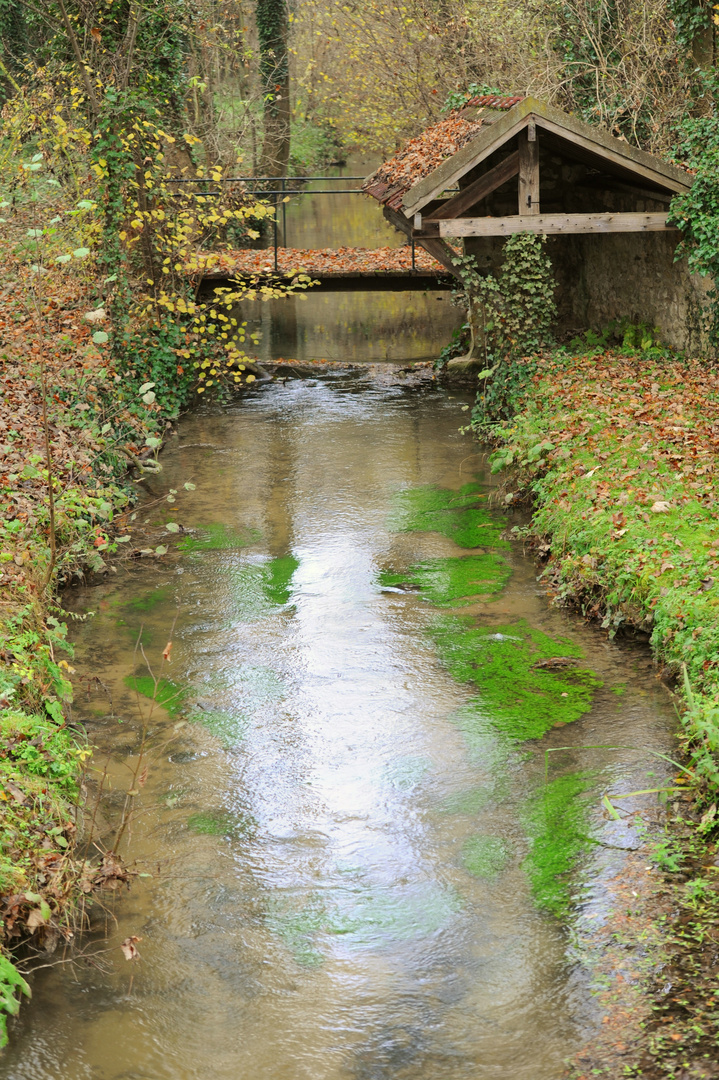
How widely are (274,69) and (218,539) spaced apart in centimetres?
1578

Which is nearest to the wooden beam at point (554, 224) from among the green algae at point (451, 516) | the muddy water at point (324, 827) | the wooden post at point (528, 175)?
the wooden post at point (528, 175)

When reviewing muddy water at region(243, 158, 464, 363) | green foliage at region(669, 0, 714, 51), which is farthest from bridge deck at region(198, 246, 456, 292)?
green foliage at region(669, 0, 714, 51)

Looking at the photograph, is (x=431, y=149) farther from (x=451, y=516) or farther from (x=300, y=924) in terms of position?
(x=300, y=924)

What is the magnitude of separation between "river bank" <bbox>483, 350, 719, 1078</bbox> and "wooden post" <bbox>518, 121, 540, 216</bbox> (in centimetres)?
198

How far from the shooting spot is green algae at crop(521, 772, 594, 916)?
5.16 m

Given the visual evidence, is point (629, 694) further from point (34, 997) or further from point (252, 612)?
point (34, 997)

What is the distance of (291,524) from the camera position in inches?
421

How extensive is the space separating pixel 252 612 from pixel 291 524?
219cm

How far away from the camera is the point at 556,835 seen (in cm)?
562

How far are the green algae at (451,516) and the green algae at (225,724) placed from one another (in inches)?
144

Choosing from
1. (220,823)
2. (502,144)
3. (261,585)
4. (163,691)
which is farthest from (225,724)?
(502,144)

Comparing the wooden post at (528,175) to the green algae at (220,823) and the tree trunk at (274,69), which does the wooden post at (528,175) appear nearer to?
the green algae at (220,823)

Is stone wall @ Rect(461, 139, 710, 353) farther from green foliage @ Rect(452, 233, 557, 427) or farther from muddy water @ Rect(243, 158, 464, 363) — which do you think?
muddy water @ Rect(243, 158, 464, 363)

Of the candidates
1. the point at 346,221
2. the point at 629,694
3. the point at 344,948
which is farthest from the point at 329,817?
the point at 346,221
